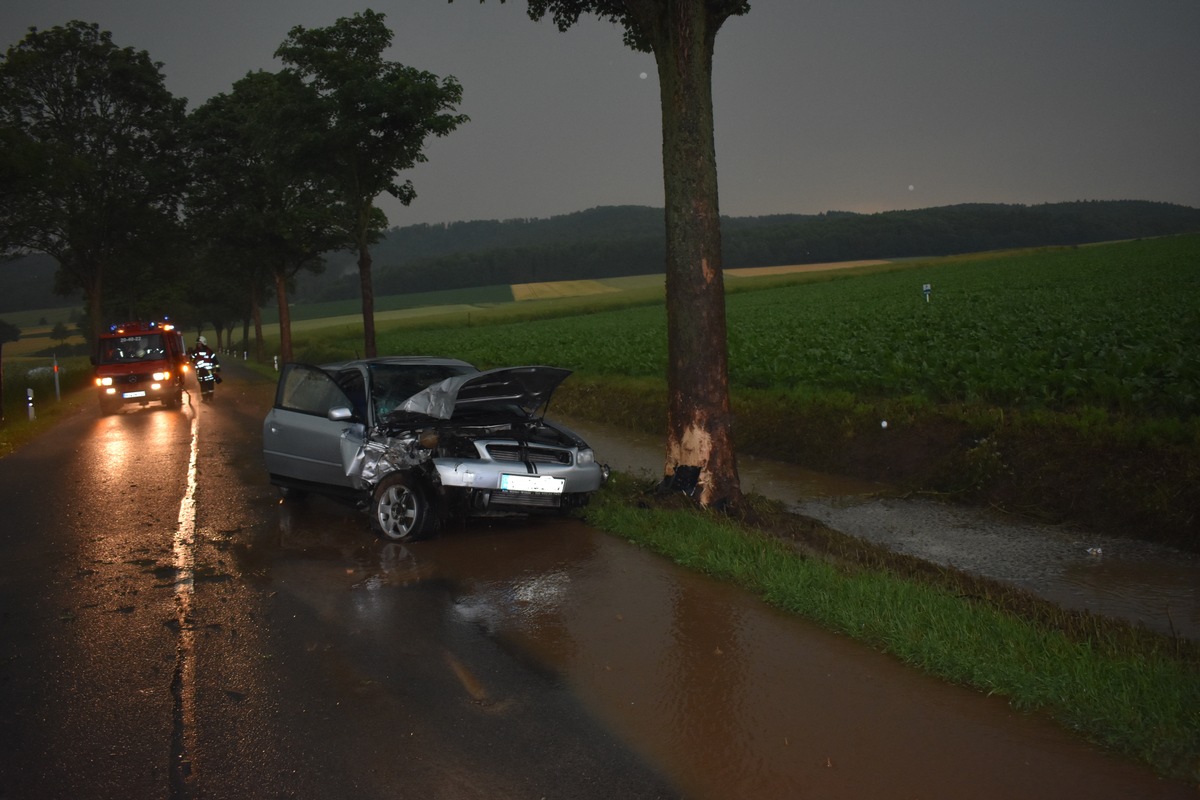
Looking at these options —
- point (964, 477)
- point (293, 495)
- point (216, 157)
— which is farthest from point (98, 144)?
point (964, 477)

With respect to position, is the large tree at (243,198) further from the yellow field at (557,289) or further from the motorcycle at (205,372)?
the yellow field at (557,289)

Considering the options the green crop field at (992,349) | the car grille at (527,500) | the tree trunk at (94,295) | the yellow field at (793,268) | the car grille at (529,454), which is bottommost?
the car grille at (527,500)

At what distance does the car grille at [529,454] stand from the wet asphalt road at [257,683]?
4.57 feet

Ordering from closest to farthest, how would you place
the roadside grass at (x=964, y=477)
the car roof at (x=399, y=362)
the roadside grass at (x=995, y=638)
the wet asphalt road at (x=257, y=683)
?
the wet asphalt road at (x=257, y=683) < the roadside grass at (x=995, y=638) < the roadside grass at (x=964, y=477) < the car roof at (x=399, y=362)

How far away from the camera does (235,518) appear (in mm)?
10383

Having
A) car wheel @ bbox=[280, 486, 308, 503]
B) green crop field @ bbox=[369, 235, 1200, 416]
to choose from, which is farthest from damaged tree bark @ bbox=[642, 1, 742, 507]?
car wheel @ bbox=[280, 486, 308, 503]

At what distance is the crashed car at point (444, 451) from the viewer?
891cm

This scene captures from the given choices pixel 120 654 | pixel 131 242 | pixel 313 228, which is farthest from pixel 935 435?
pixel 131 242

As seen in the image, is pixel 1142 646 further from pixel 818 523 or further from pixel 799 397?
pixel 799 397

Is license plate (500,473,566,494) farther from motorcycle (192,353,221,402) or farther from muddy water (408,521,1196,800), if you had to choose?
motorcycle (192,353,221,402)

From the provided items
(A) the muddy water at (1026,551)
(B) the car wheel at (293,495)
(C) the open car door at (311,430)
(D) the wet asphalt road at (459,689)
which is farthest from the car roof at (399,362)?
(A) the muddy water at (1026,551)

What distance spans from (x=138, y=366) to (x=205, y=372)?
105 inches

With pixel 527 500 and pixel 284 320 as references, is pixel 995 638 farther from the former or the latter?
pixel 284 320

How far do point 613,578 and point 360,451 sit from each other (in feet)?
9.93
